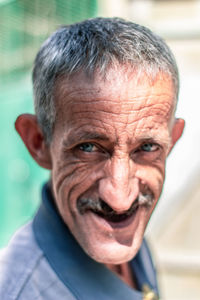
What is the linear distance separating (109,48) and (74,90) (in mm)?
186

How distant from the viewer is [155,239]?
16.0ft

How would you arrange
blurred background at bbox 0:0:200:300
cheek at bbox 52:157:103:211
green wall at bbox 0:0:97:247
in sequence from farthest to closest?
green wall at bbox 0:0:97:247 → blurred background at bbox 0:0:200:300 → cheek at bbox 52:157:103:211

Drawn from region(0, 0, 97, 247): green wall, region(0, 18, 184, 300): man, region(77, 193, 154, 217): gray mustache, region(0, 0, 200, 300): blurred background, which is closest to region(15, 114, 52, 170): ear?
region(0, 18, 184, 300): man

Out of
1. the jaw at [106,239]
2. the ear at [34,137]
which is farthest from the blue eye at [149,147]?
the ear at [34,137]

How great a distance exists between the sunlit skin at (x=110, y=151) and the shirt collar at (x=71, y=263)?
86mm

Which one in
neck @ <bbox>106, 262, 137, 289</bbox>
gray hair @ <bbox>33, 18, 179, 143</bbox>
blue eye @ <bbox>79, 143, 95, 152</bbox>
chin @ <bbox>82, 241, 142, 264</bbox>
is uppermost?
gray hair @ <bbox>33, 18, 179, 143</bbox>

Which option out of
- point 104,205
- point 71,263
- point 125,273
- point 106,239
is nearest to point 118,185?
point 104,205

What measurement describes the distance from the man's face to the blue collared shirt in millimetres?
97

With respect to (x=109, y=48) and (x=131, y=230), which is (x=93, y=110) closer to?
(x=109, y=48)

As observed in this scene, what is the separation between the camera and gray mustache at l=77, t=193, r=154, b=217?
165 cm

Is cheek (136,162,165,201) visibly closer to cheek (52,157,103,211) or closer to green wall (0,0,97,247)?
cheek (52,157,103,211)

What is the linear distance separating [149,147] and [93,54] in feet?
1.30

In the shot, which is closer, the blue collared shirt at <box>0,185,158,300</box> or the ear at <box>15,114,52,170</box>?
the blue collared shirt at <box>0,185,158,300</box>

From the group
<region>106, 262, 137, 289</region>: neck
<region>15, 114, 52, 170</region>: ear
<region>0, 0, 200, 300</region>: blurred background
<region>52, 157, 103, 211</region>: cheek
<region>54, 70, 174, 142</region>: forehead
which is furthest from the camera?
<region>0, 0, 200, 300</region>: blurred background
